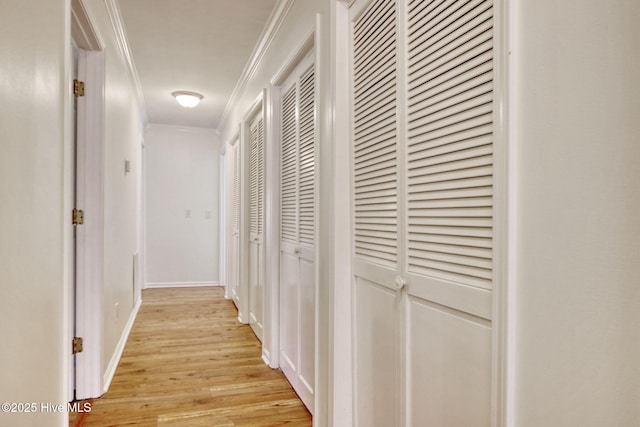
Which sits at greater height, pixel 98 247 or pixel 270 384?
pixel 98 247

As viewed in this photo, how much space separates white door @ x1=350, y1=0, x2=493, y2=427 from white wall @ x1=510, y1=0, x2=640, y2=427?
0.41ft

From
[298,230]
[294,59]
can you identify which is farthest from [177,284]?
[294,59]

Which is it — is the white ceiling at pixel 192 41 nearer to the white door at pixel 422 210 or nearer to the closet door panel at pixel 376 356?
the white door at pixel 422 210

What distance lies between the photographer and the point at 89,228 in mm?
2361

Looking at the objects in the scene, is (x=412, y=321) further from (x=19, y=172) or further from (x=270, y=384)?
(x=270, y=384)

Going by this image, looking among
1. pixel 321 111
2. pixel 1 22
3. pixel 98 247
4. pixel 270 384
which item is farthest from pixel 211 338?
pixel 1 22

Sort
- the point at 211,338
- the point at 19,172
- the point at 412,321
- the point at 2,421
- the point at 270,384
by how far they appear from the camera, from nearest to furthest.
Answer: the point at 2,421 < the point at 19,172 < the point at 412,321 < the point at 270,384 < the point at 211,338

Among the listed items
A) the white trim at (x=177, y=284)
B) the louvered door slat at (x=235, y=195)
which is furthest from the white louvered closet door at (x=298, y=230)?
the white trim at (x=177, y=284)

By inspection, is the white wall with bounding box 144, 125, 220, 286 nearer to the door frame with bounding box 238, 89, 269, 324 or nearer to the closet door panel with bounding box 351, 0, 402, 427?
the door frame with bounding box 238, 89, 269, 324

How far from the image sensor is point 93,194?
238 centimetres

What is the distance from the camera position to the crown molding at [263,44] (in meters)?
2.56

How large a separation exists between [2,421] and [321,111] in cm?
163

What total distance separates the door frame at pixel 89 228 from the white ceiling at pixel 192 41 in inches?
24.6

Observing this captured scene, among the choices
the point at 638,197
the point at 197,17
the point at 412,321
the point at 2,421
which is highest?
the point at 197,17
